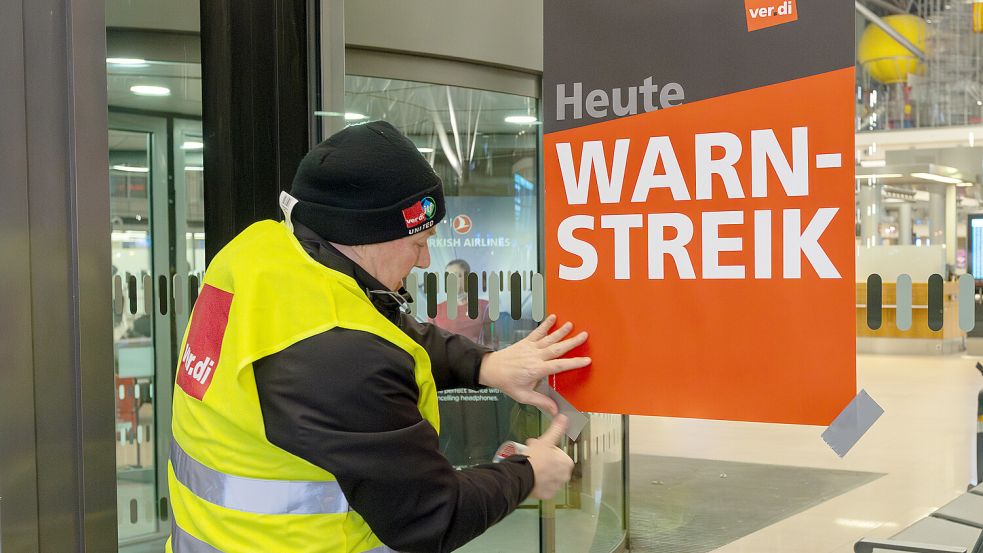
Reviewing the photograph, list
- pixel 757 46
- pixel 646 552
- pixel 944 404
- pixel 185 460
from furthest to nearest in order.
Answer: pixel 944 404 → pixel 646 552 → pixel 757 46 → pixel 185 460

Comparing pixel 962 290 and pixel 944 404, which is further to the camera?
pixel 944 404

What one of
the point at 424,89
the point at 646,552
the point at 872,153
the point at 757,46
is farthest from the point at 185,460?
the point at 872,153

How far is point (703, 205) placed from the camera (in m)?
1.58

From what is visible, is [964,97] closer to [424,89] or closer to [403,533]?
[424,89]

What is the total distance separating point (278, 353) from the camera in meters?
1.17

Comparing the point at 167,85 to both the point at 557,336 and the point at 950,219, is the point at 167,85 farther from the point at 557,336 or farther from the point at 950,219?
the point at 950,219

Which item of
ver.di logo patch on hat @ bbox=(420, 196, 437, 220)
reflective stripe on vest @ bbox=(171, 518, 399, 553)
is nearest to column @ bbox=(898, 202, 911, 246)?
ver.di logo patch on hat @ bbox=(420, 196, 437, 220)

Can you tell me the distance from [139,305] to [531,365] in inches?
54.7

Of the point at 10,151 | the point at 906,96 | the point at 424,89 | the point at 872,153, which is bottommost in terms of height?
the point at 10,151

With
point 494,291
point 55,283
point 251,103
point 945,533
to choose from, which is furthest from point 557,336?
point 945,533

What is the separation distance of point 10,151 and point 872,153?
17025 millimetres

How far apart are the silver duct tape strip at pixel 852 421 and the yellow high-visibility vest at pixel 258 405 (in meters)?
0.65

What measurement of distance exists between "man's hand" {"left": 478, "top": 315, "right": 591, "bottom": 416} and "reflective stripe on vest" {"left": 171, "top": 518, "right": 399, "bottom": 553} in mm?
415

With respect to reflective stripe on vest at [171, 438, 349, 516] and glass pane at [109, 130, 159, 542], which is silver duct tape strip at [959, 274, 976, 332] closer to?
reflective stripe on vest at [171, 438, 349, 516]
